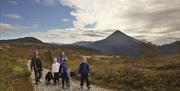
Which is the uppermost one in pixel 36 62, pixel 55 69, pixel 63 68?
pixel 36 62

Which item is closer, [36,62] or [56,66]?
[56,66]

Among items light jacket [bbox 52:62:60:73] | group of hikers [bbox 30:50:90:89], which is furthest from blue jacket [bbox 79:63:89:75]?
light jacket [bbox 52:62:60:73]

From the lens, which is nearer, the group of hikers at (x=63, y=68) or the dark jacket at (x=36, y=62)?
the group of hikers at (x=63, y=68)

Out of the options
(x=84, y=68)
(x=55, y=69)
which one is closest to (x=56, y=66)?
(x=55, y=69)

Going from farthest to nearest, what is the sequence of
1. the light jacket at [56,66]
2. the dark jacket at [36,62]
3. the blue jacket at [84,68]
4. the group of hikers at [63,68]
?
the dark jacket at [36,62] < the light jacket at [56,66] < the group of hikers at [63,68] < the blue jacket at [84,68]

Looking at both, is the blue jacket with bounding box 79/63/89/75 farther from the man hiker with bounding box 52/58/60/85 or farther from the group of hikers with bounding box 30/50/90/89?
the man hiker with bounding box 52/58/60/85

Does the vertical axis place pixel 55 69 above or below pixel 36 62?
below

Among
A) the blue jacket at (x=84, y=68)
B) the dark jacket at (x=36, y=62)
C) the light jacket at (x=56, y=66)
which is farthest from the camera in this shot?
the dark jacket at (x=36, y=62)

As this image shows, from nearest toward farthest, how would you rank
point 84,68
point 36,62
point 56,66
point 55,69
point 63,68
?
1. point 84,68
2. point 63,68
3. point 56,66
4. point 55,69
5. point 36,62

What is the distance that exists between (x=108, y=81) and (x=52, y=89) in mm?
6863

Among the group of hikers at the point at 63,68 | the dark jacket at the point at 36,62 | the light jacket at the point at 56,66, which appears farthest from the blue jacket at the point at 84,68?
the dark jacket at the point at 36,62

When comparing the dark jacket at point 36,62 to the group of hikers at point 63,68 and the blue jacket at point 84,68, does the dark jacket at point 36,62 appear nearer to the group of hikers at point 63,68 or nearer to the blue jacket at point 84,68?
the group of hikers at point 63,68

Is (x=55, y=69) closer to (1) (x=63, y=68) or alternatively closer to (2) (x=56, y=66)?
(2) (x=56, y=66)

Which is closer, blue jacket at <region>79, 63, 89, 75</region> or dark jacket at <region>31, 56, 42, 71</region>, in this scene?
blue jacket at <region>79, 63, 89, 75</region>
